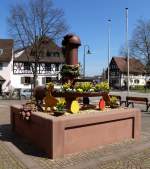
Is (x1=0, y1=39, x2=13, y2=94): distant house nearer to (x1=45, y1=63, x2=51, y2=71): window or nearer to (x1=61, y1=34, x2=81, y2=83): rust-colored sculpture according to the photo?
(x1=45, y1=63, x2=51, y2=71): window

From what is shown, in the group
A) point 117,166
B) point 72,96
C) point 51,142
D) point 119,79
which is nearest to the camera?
point 117,166

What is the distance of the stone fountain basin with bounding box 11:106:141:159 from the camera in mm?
8891

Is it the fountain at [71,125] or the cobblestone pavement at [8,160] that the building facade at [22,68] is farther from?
the cobblestone pavement at [8,160]

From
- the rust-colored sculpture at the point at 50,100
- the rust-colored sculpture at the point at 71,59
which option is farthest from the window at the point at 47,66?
the rust-colored sculpture at the point at 50,100

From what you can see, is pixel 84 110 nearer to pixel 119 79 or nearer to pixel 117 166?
pixel 117 166

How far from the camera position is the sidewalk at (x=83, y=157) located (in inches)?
321

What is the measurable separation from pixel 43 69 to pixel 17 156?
50.3m

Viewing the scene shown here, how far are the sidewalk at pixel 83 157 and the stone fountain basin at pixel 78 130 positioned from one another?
0.23 meters

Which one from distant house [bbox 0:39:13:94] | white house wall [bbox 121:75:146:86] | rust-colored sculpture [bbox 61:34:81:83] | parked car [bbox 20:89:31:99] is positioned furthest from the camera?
white house wall [bbox 121:75:146:86]

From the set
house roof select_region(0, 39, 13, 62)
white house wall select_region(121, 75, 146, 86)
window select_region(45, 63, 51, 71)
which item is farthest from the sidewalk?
white house wall select_region(121, 75, 146, 86)

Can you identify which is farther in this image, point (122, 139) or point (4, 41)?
point (4, 41)

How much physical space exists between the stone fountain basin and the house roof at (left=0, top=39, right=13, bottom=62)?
4458cm

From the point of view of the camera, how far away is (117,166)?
816 cm

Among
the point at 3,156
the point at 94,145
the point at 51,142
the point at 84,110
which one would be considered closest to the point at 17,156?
the point at 3,156
